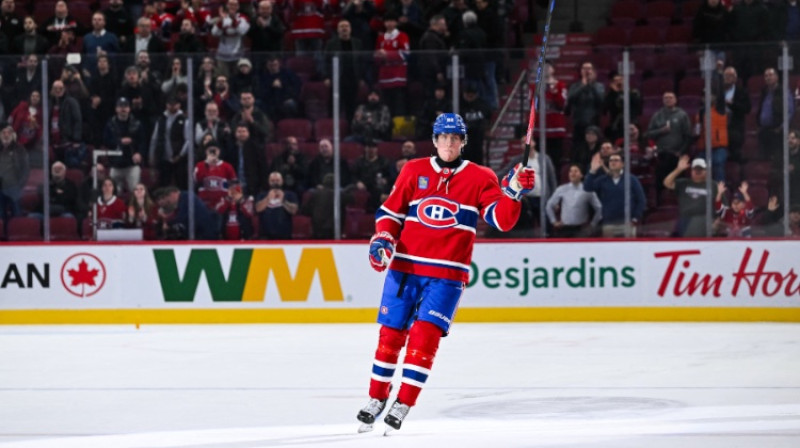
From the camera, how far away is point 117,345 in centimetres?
1169

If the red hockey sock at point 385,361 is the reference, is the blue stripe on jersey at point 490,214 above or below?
above

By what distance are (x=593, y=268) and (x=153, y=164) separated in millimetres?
4201

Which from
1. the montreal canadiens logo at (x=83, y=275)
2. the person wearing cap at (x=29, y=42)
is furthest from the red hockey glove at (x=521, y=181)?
the person wearing cap at (x=29, y=42)

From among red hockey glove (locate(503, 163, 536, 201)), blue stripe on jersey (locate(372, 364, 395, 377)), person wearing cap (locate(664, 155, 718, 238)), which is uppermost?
red hockey glove (locate(503, 163, 536, 201))

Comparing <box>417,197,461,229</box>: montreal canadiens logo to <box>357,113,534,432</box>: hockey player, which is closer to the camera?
<box>357,113,534,432</box>: hockey player

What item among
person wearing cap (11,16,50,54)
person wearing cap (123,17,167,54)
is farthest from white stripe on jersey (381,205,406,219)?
person wearing cap (11,16,50,54)

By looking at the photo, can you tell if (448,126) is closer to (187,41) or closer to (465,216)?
(465,216)

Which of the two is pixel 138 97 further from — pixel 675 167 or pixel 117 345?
pixel 675 167

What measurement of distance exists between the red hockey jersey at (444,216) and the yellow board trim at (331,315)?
6.28m

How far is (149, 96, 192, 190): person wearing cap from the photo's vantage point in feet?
44.2

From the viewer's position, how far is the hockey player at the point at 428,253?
23.0 feet

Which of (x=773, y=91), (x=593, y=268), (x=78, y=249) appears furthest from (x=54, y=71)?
(x=773, y=91)

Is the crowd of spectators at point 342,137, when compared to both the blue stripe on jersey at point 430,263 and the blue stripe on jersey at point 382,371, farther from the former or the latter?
the blue stripe on jersey at point 382,371

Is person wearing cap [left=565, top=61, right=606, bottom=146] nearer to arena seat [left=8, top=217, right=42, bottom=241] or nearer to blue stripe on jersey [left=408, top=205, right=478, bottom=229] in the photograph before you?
arena seat [left=8, top=217, right=42, bottom=241]
